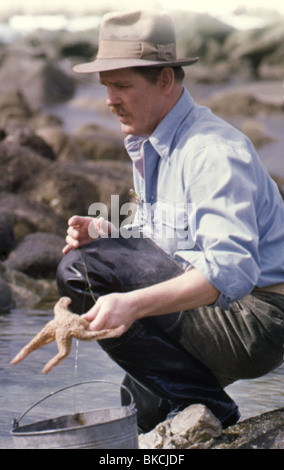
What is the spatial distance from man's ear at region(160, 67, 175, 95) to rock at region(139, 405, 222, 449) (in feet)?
4.20

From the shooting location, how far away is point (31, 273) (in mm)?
8766

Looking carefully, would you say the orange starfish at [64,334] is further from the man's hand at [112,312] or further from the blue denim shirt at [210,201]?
the blue denim shirt at [210,201]

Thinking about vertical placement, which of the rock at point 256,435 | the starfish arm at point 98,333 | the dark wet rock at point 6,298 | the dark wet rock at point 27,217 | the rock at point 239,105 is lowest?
the rock at point 239,105

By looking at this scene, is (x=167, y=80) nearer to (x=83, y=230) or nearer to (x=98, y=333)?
(x=83, y=230)

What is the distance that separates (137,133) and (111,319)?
972 mm

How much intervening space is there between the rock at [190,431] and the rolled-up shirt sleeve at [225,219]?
0.52 metres

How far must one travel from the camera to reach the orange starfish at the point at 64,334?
2633mm

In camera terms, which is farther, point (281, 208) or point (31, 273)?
point (31, 273)

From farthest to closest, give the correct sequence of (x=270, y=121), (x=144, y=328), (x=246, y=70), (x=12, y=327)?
(x=246, y=70) < (x=270, y=121) < (x=12, y=327) < (x=144, y=328)

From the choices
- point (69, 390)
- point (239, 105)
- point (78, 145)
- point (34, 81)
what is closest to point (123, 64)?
point (69, 390)

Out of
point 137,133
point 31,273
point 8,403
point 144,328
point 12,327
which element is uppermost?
point 137,133

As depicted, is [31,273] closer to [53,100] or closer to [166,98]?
[166,98]

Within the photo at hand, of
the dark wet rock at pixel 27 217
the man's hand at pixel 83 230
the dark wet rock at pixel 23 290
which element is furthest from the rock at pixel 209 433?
the dark wet rock at pixel 27 217
